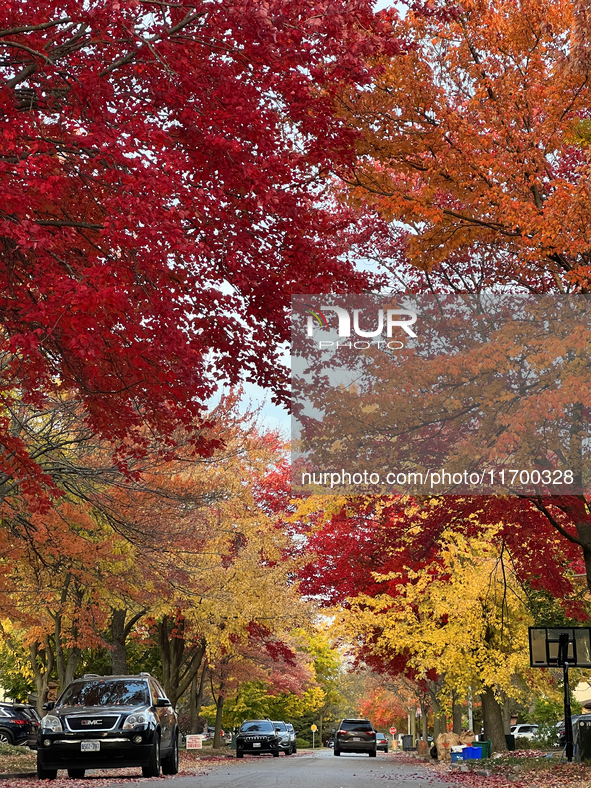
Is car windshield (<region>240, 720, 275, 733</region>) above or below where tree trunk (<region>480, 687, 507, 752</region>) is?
below

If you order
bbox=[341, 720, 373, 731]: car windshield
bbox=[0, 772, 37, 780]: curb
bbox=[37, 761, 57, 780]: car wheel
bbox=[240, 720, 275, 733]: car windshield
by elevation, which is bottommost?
bbox=[341, 720, 373, 731]: car windshield

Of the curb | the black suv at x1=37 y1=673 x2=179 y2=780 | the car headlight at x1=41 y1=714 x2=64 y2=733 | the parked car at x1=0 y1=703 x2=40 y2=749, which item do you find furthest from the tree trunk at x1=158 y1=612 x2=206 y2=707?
the car headlight at x1=41 y1=714 x2=64 y2=733

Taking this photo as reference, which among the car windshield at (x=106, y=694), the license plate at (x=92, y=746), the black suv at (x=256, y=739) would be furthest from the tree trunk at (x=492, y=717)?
the license plate at (x=92, y=746)

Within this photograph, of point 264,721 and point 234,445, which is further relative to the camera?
point 264,721

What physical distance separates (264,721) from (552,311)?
29687mm

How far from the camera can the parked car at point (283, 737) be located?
40312 mm

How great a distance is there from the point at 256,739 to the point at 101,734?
24.9m

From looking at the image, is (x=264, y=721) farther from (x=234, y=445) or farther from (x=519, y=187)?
(x=519, y=187)

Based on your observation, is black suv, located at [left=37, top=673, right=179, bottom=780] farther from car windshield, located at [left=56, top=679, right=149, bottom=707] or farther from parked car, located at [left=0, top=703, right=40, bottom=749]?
parked car, located at [left=0, top=703, right=40, bottom=749]

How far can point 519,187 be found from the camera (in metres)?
12.6

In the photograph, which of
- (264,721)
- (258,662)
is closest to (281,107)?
(264,721)

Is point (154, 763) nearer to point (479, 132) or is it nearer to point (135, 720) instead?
point (135, 720)

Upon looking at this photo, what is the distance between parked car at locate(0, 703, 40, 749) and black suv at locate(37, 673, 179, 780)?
1746cm

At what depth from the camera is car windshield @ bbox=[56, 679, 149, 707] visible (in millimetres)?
15005
